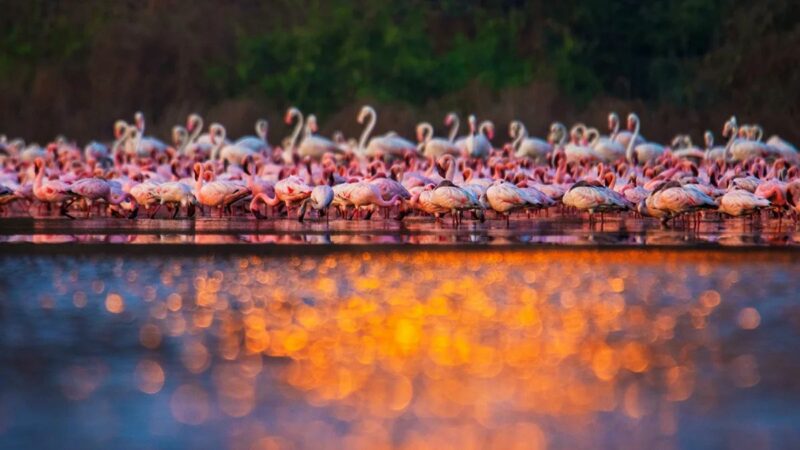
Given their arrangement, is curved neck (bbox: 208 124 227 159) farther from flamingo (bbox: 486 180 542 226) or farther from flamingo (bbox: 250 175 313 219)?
flamingo (bbox: 486 180 542 226)

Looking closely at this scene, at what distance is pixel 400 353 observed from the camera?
11.4 metres

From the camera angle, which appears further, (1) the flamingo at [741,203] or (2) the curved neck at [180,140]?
(2) the curved neck at [180,140]

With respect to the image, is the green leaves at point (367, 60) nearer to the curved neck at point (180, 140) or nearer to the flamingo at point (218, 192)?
the curved neck at point (180, 140)

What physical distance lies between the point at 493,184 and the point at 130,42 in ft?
94.0

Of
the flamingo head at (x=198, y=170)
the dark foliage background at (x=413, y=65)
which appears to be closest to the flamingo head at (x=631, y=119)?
the dark foliage background at (x=413, y=65)

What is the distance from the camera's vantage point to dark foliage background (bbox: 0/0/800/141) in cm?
4797

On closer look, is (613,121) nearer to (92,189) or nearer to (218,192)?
(218,192)

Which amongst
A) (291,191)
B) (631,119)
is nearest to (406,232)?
(291,191)

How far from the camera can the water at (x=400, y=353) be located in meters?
8.88

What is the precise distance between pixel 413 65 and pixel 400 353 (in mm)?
38724

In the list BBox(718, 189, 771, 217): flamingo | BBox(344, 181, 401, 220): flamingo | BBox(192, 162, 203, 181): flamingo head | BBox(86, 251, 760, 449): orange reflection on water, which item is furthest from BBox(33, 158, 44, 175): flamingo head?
BBox(86, 251, 760, 449): orange reflection on water

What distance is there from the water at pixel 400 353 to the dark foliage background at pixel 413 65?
3030 cm

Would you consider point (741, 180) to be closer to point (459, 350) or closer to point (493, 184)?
point (493, 184)

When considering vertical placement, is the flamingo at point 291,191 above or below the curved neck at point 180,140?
below
